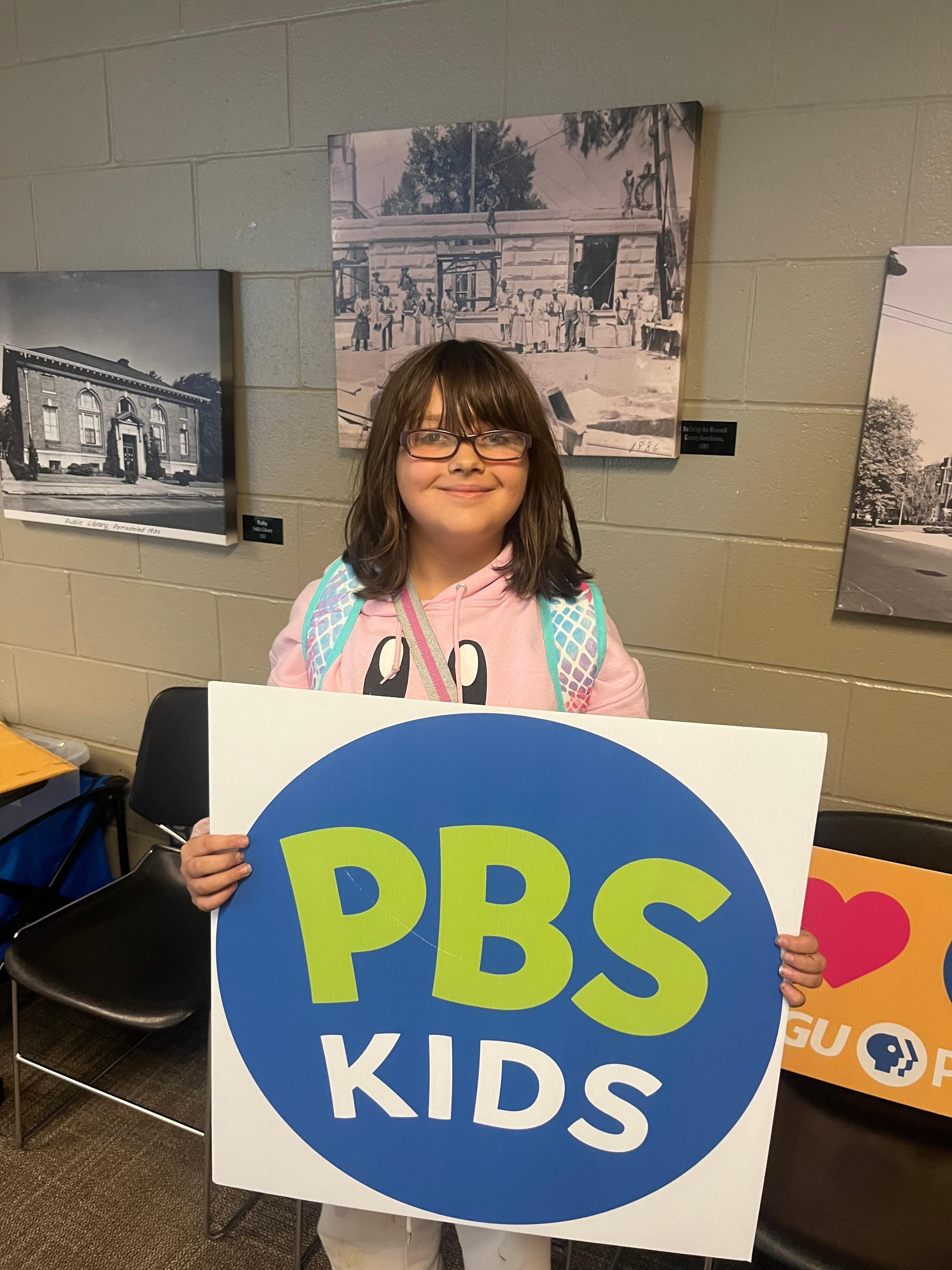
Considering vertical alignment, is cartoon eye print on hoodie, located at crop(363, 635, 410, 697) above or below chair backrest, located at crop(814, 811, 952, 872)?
above

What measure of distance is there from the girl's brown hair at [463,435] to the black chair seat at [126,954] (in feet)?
3.37

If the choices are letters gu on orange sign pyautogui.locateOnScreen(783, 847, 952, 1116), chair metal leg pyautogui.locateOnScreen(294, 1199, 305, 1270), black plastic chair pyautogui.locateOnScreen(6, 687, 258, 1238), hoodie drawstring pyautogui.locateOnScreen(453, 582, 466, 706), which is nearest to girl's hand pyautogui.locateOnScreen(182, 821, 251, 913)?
hoodie drawstring pyautogui.locateOnScreen(453, 582, 466, 706)

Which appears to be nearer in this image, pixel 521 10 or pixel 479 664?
pixel 479 664

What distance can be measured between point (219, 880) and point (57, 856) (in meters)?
1.69

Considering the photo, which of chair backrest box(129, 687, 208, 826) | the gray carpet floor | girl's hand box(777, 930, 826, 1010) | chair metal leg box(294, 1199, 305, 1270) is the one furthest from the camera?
chair backrest box(129, 687, 208, 826)

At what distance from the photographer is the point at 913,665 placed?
1687 mm

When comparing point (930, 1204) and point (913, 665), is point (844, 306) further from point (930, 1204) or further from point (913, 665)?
point (930, 1204)

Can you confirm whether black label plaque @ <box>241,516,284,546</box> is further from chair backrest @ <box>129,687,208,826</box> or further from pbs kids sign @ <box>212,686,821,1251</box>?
pbs kids sign @ <box>212,686,821,1251</box>

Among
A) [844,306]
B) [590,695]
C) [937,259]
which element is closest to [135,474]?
[590,695]

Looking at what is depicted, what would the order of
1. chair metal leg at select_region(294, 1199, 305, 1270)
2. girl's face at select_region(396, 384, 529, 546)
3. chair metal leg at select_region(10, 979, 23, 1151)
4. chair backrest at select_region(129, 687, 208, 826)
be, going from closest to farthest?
girl's face at select_region(396, 384, 529, 546), chair metal leg at select_region(294, 1199, 305, 1270), chair metal leg at select_region(10, 979, 23, 1151), chair backrest at select_region(129, 687, 208, 826)

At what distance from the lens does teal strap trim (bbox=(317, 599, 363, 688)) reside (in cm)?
115

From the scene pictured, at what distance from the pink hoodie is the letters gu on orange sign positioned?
21.4 inches

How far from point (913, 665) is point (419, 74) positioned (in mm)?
1597

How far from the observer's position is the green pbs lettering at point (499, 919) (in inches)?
35.2
